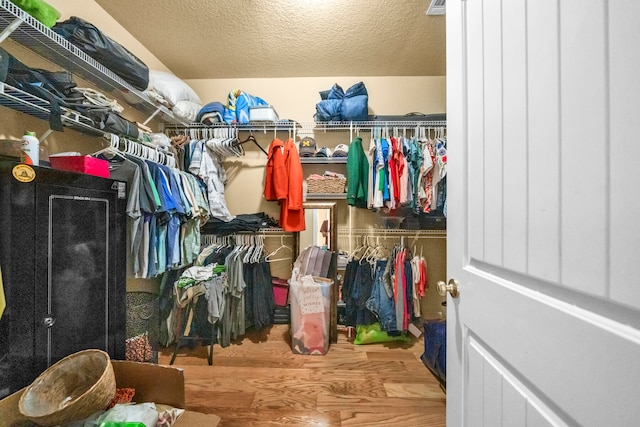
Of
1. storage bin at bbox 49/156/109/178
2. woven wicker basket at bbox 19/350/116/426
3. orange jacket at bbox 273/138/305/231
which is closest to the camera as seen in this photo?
woven wicker basket at bbox 19/350/116/426

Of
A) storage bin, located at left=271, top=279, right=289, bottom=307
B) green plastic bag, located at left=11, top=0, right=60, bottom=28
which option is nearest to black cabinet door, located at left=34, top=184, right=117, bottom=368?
green plastic bag, located at left=11, top=0, right=60, bottom=28

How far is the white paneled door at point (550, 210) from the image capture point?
0.37 m

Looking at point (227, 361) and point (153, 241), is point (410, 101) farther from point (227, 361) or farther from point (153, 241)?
point (227, 361)

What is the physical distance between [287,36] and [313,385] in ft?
8.71

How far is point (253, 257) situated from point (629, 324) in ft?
7.70

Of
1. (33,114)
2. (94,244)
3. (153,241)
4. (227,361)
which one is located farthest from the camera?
(227,361)

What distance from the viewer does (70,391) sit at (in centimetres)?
112

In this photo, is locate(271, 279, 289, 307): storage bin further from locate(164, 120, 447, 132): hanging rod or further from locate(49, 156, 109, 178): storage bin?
locate(49, 156, 109, 178): storage bin

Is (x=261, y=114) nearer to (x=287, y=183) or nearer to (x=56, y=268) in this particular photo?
(x=287, y=183)

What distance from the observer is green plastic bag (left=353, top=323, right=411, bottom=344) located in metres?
2.26

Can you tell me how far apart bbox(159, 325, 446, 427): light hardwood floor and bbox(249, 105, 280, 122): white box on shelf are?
206 centimetres

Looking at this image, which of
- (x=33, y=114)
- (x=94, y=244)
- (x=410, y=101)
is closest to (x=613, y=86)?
(x=94, y=244)

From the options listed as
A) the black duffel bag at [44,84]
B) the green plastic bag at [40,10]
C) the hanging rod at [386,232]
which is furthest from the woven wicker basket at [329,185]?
the green plastic bag at [40,10]

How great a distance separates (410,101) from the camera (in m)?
2.75
